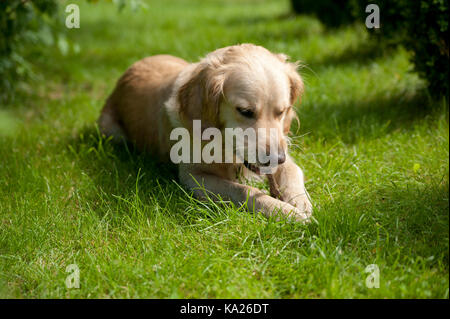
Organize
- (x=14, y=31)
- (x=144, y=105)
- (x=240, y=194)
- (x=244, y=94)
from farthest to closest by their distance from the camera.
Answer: (x=14, y=31) → (x=144, y=105) → (x=240, y=194) → (x=244, y=94)

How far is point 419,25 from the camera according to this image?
3.98 m

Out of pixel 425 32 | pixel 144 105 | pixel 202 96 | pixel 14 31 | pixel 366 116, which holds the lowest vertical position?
pixel 366 116

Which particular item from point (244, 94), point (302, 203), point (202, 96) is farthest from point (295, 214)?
point (202, 96)

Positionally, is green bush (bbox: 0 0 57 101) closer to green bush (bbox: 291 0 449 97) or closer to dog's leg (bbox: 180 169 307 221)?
dog's leg (bbox: 180 169 307 221)

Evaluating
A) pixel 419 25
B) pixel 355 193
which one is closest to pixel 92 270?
pixel 355 193

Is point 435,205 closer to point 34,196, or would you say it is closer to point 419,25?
point 419,25

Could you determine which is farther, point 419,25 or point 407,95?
point 407,95

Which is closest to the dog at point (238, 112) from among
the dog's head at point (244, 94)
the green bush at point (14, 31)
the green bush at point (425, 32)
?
the dog's head at point (244, 94)

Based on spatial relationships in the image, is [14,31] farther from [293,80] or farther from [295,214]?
[295,214]

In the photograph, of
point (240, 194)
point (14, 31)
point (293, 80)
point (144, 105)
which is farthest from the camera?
point (14, 31)

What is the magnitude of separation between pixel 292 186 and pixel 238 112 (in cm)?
65

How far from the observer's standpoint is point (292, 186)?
3018 millimetres

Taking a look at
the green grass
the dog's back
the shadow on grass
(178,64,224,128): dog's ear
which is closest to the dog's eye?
(178,64,224,128): dog's ear
